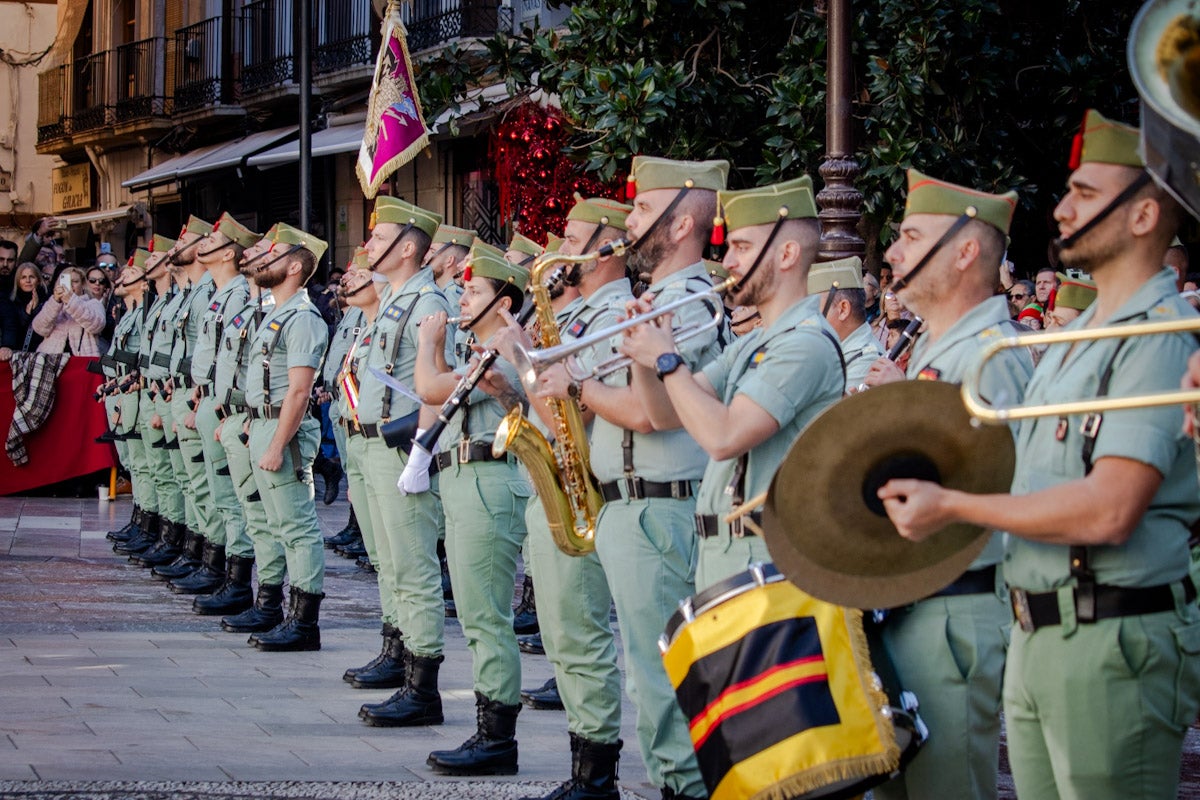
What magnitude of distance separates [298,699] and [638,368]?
11.9 ft

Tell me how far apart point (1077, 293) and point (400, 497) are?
3087 millimetres

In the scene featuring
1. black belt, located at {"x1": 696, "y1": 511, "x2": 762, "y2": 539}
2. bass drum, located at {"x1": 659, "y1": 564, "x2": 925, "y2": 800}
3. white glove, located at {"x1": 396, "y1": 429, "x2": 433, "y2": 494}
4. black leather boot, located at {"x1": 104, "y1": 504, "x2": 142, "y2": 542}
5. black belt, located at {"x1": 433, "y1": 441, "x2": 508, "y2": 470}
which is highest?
black belt, located at {"x1": 433, "y1": 441, "x2": 508, "y2": 470}

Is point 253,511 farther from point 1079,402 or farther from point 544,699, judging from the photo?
point 1079,402

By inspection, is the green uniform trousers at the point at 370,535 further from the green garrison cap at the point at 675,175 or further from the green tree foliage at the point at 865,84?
the green tree foliage at the point at 865,84

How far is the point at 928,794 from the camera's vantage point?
435 centimetres

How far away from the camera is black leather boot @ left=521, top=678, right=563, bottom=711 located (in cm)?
842

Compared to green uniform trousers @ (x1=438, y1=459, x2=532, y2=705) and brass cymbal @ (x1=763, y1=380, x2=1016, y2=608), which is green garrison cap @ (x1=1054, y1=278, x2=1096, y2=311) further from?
brass cymbal @ (x1=763, y1=380, x2=1016, y2=608)

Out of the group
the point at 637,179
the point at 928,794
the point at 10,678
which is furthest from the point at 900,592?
the point at 10,678

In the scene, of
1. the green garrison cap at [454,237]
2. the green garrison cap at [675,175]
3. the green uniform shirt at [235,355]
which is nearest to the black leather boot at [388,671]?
the green uniform shirt at [235,355]

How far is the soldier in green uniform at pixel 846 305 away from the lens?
792cm

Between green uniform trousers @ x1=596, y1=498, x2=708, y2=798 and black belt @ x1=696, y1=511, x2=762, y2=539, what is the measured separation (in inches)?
22.3

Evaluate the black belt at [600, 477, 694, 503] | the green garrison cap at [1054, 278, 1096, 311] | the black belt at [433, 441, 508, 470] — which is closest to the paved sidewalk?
the black belt at [433, 441, 508, 470]

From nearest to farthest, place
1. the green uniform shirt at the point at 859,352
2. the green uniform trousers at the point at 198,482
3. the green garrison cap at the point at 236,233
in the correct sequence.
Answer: the green uniform shirt at the point at 859,352, the green garrison cap at the point at 236,233, the green uniform trousers at the point at 198,482

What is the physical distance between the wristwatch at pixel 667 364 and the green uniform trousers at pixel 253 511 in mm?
5719
